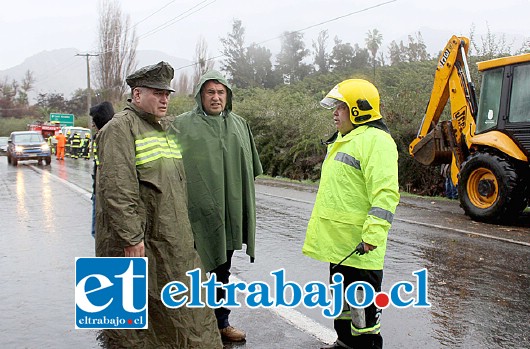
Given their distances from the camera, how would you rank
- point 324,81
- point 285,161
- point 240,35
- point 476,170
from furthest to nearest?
1. point 240,35
2. point 324,81
3. point 285,161
4. point 476,170

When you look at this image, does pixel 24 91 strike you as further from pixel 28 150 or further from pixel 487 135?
pixel 487 135

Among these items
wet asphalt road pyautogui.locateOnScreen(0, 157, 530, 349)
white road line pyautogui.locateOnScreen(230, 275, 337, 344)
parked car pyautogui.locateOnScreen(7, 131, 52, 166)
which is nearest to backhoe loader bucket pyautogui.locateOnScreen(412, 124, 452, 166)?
wet asphalt road pyautogui.locateOnScreen(0, 157, 530, 349)

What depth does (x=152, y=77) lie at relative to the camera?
3.79m

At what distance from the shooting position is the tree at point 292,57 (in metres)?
62.3

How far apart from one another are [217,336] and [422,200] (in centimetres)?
1120

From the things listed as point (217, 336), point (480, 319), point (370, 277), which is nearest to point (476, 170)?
point (480, 319)

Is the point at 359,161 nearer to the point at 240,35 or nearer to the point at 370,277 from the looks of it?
the point at 370,277

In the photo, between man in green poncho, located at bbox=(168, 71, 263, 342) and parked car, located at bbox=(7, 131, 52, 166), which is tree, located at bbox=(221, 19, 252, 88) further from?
man in green poncho, located at bbox=(168, 71, 263, 342)

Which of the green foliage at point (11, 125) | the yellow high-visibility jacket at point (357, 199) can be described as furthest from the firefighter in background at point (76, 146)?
the green foliage at point (11, 125)

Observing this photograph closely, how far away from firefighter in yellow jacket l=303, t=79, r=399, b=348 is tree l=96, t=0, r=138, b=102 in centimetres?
5075

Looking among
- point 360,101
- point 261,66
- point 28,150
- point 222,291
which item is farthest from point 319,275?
point 261,66

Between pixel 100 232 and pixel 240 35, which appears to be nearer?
pixel 100 232

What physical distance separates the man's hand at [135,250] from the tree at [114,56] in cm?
5112

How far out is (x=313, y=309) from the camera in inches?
211
